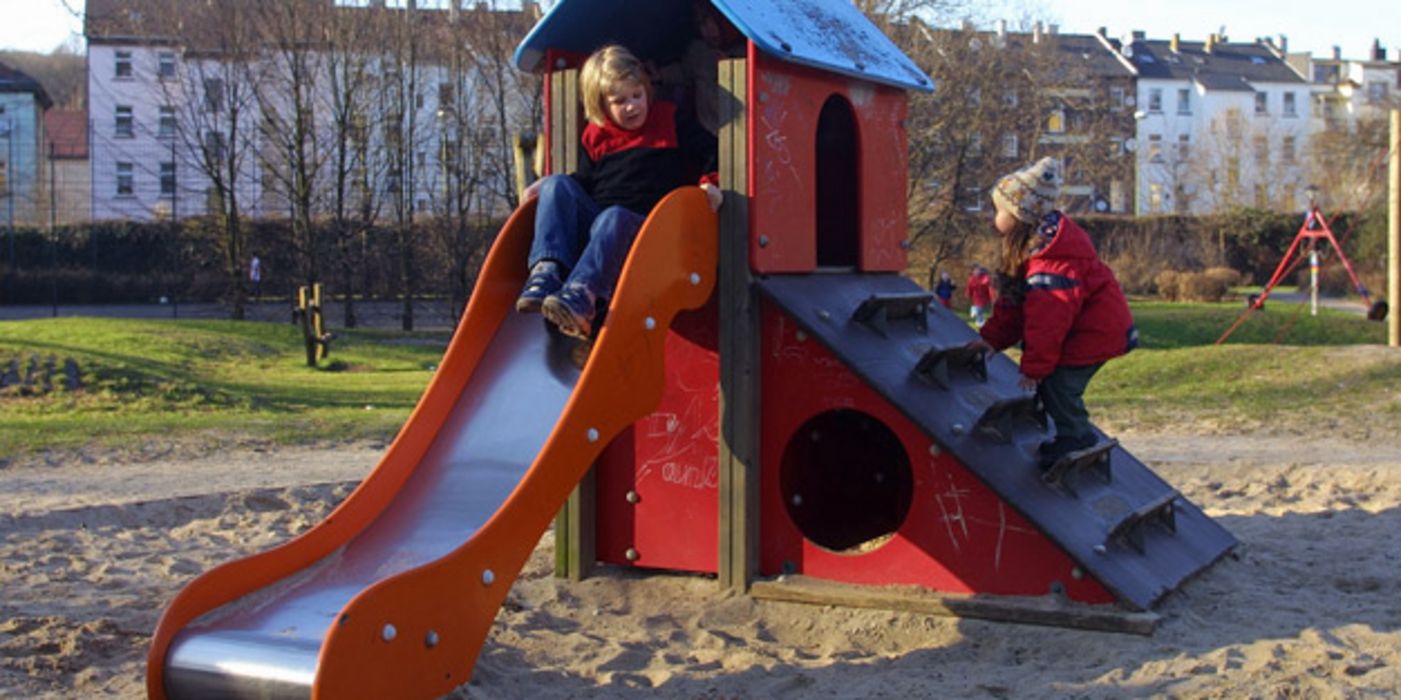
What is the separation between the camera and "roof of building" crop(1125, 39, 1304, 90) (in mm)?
75125

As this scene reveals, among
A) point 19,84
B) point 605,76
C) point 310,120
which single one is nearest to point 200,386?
point 605,76

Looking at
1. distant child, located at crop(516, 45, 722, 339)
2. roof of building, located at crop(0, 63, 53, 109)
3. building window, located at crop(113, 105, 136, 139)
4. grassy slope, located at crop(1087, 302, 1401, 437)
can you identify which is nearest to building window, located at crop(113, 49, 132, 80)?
building window, located at crop(113, 105, 136, 139)

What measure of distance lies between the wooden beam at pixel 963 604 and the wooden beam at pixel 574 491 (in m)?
0.86

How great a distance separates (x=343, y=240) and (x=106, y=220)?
8227 millimetres

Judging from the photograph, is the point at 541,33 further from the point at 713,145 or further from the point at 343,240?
the point at 343,240

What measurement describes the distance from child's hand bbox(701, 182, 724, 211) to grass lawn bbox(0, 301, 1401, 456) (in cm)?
670

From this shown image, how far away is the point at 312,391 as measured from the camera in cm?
1595

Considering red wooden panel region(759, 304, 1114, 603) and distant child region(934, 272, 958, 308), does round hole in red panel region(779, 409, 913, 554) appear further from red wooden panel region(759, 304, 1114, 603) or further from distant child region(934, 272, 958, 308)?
distant child region(934, 272, 958, 308)

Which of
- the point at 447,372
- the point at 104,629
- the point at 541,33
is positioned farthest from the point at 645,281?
the point at 104,629

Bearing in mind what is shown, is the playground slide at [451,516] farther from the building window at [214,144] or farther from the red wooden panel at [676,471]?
the building window at [214,144]

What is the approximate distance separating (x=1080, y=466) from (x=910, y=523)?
70 centimetres

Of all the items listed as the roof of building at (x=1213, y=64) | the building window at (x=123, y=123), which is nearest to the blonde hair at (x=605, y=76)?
the building window at (x=123, y=123)

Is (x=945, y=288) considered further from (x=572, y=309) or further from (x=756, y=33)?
(x=572, y=309)

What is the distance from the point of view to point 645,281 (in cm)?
498
